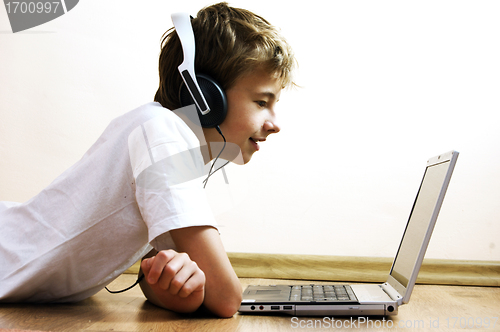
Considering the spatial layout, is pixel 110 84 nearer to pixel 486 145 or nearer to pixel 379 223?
pixel 379 223

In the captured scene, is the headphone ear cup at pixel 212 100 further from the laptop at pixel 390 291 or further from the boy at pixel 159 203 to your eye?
the laptop at pixel 390 291

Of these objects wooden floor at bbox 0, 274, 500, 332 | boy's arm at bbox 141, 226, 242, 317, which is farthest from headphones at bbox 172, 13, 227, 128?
wooden floor at bbox 0, 274, 500, 332

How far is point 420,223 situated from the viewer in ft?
2.15

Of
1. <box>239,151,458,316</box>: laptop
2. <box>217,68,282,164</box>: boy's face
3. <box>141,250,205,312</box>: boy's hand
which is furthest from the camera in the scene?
<box>217,68,282,164</box>: boy's face

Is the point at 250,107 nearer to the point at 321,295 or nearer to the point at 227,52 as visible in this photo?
the point at 227,52

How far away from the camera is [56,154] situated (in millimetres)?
1146

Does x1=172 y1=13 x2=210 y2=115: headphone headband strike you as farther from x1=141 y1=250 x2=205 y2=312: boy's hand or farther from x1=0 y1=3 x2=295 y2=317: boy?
x1=141 y1=250 x2=205 y2=312: boy's hand

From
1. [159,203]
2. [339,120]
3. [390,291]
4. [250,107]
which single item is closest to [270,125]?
[250,107]

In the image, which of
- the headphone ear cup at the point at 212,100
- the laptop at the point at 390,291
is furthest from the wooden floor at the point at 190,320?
the headphone ear cup at the point at 212,100

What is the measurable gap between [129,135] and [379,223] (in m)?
0.79

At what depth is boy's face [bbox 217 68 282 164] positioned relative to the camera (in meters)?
0.64

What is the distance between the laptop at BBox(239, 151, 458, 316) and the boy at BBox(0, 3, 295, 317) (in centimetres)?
10

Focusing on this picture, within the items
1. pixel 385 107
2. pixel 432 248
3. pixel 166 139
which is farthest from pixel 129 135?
pixel 432 248

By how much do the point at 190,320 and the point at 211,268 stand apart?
0.09 m
